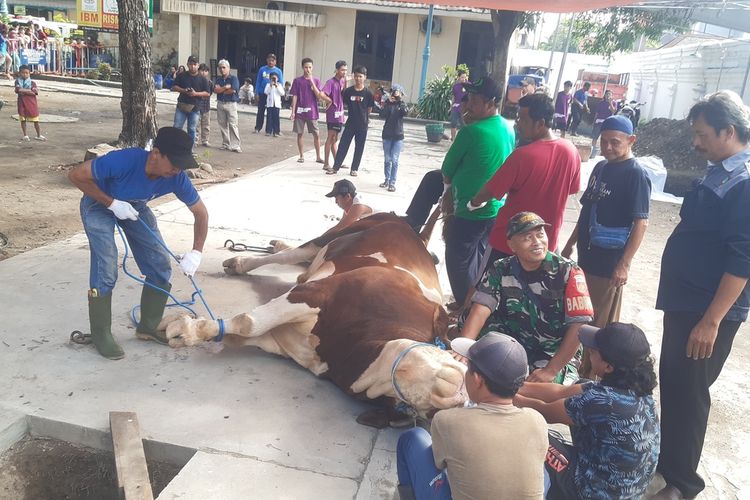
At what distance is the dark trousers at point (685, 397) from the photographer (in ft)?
9.30

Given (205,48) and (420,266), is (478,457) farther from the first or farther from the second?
(205,48)

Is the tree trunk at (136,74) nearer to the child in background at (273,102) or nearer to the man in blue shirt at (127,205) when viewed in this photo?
the child in background at (273,102)

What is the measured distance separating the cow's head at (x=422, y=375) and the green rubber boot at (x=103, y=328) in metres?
1.62

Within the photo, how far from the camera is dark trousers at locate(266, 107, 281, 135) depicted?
1399cm

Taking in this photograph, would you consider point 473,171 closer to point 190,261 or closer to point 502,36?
point 190,261

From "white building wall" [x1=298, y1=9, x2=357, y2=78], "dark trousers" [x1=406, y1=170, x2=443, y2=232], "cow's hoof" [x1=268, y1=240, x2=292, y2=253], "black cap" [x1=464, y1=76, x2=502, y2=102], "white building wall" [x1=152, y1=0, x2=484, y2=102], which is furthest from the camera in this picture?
"white building wall" [x1=298, y1=9, x2=357, y2=78]

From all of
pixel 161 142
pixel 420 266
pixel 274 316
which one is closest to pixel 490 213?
pixel 420 266

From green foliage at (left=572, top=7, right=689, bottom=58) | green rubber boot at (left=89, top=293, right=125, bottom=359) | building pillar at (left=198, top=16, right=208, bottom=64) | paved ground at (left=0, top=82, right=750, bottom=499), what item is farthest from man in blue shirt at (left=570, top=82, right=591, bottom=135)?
green rubber boot at (left=89, top=293, right=125, bottom=359)

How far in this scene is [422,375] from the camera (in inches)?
109

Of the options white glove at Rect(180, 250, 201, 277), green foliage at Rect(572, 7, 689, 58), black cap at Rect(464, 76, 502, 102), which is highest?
green foliage at Rect(572, 7, 689, 58)

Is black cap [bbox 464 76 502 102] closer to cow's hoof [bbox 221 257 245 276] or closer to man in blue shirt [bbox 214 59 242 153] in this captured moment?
cow's hoof [bbox 221 257 245 276]

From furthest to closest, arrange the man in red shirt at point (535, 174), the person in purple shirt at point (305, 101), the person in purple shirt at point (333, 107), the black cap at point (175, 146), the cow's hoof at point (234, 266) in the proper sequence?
the person in purple shirt at point (305, 101), the person in purple shirt at point (333, 107), the cow's hoof at point (234, 266), the man in red shirt at point (535, 174), the black cap at point (175, 146)

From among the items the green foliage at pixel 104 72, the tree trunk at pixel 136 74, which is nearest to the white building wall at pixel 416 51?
the green foliage at pixel 104 72

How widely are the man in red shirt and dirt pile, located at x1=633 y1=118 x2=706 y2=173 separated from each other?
32.7 ft
